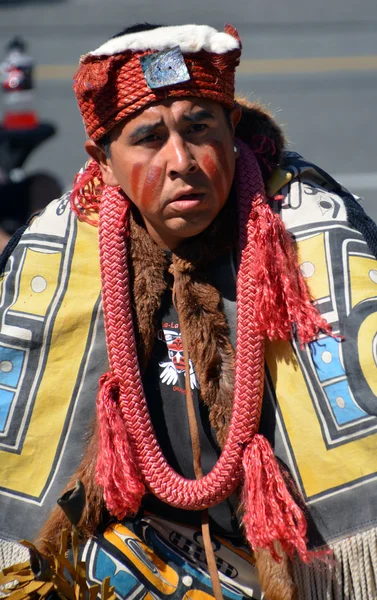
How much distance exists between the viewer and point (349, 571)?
7.49ft

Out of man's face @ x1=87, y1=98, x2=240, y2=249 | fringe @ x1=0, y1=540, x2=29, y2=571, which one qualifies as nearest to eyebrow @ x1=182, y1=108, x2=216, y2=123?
man's face @ x1=87, y1=98, x2=240, y2=249

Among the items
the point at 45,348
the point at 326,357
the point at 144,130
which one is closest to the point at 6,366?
the point at 45,348

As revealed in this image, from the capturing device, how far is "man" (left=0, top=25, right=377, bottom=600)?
2.25 m

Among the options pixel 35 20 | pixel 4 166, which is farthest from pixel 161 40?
pixel 35 20

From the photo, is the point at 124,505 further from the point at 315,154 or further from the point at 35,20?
the point at 35,20

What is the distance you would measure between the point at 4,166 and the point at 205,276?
149 inches

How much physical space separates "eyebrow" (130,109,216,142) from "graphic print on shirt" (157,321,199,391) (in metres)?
0.49

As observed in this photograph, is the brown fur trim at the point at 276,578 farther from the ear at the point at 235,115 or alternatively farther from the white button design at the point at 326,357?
the ear at the point at 235,115

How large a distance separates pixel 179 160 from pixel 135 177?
0.46 ft

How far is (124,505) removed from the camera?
238 centimetres

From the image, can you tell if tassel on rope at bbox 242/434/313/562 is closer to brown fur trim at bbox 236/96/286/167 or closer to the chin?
the chin

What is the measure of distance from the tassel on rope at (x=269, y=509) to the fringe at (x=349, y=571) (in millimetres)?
65

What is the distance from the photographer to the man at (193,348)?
2.25 meters

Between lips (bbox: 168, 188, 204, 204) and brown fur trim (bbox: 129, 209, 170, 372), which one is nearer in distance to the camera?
lips (bbox: 168, 188, 204, 204)
